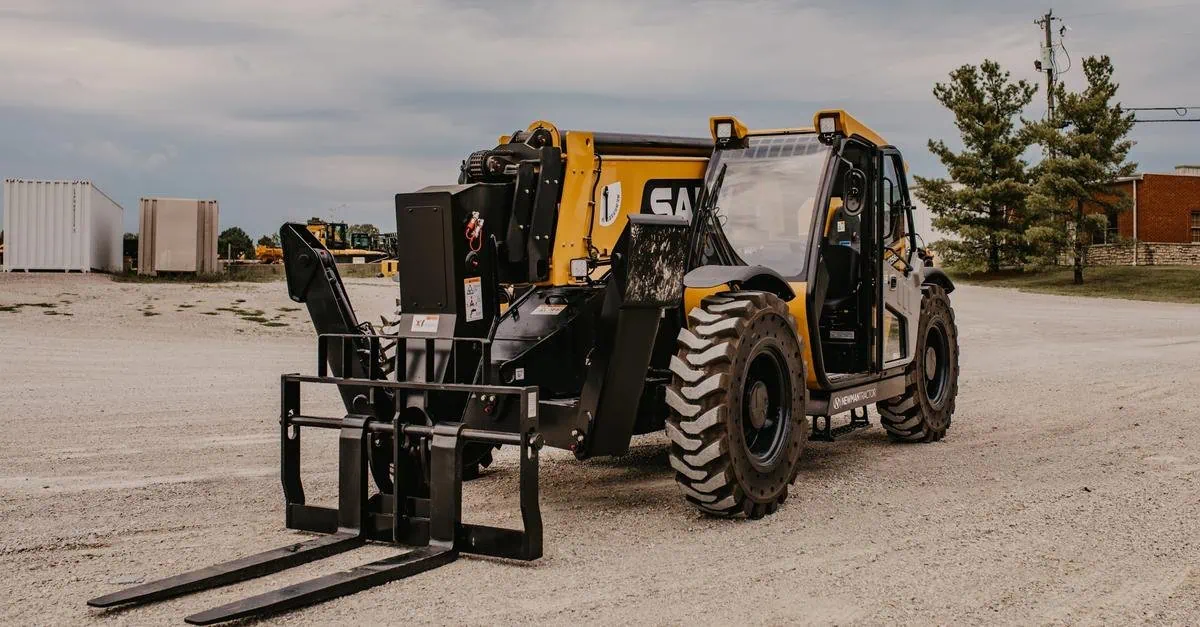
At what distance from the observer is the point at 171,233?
30.2m

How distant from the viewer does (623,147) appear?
762 centimetres

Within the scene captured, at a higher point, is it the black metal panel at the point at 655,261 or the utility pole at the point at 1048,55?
the utility pole at the point at 1048,55

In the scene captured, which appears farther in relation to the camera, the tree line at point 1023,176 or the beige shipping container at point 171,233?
the tree line at point 1023,176

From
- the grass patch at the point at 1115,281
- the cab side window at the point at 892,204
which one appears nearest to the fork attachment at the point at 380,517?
the cab side window at the point at 892,204

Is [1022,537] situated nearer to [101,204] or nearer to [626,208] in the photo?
[626,208]

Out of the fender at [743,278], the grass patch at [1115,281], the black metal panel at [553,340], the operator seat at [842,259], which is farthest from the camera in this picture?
the grass patch at [1115,281]

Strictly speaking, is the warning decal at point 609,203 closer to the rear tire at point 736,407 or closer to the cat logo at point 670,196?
the cat logo at point 670,196

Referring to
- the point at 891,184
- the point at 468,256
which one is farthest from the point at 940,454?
the point at 468,256

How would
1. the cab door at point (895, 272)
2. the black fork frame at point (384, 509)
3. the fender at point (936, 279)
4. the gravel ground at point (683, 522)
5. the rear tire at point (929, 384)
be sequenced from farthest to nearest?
the fender at point (936, 279), the rear tire at point (929, 384), the cab door at point (895, 272), the black fork frame at point (384, 509), the gravel ground at point (683, 522)

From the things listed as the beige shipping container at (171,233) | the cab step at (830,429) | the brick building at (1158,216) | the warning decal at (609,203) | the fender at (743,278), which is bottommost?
the cab step at (830,429)

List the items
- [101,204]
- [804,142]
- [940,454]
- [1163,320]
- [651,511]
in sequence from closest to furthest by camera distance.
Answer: [651,511]
[804,142]
[940,454]
[1163,320]
[101,204]

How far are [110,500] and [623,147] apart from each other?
4082mm

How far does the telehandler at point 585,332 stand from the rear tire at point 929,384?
38.0 inches

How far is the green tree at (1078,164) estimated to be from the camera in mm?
40500
